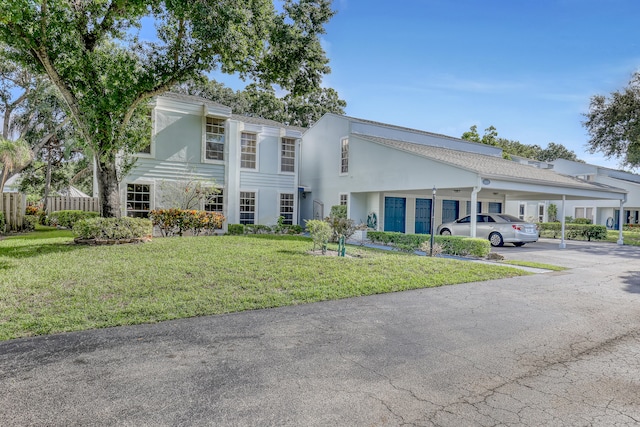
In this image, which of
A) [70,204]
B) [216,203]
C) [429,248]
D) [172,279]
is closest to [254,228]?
[216,203]

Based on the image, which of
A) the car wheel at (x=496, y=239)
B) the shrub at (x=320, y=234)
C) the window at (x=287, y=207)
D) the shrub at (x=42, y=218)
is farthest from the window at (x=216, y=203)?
the car wheel at (x=496, y=239)

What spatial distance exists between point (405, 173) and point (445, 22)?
571cm

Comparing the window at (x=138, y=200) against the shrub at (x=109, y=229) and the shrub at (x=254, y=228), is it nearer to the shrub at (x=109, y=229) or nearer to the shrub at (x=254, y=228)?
the shrub at (x=254, y=228)

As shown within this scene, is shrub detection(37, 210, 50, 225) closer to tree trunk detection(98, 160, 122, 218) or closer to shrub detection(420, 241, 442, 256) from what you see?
tree trunk detection(98, 160, 122, 218)

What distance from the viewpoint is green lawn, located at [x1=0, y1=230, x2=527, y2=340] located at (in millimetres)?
5344

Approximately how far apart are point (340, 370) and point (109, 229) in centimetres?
966

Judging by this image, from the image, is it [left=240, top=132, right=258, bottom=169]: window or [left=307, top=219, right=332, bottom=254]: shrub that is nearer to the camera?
[left=307, top=219, right=332, bottom=254]: shrub

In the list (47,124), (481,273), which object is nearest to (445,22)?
(481,273)

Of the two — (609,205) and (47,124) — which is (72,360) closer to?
(47,124)

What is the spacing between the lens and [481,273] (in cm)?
919

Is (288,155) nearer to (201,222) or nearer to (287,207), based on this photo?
(287,207)

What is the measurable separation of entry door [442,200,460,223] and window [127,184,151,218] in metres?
15.7

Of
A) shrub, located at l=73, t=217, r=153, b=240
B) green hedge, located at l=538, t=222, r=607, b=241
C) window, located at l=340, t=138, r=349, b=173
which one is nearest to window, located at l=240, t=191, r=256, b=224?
window, located at l=340, t=138, r=349, b=173

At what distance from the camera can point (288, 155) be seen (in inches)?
769
